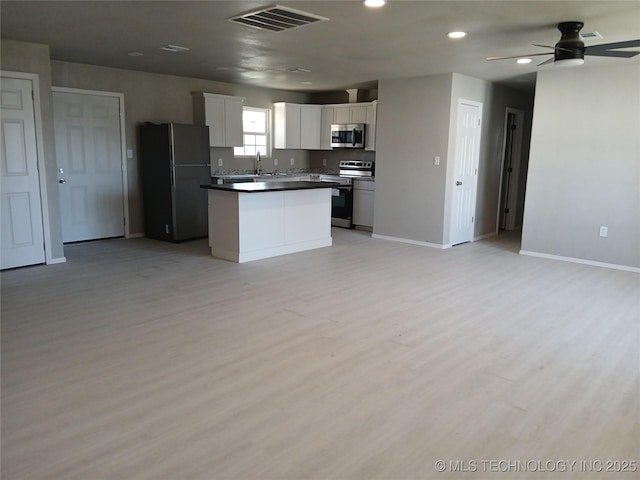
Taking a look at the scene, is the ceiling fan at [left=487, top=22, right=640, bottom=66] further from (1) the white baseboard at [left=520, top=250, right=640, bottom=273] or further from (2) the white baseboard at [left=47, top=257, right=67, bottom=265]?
(2) the white baseboard at [left=47, top=257, right=67, bottom=265]

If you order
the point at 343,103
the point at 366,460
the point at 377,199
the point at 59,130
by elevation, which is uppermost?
the point at 343,103

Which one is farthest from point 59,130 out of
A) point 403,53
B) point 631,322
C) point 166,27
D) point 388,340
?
point 631,322

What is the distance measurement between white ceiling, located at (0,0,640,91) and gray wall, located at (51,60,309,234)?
0.91 ft

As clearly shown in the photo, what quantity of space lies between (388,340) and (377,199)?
4.21 metres

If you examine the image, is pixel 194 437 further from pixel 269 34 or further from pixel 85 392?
pixel 269 34

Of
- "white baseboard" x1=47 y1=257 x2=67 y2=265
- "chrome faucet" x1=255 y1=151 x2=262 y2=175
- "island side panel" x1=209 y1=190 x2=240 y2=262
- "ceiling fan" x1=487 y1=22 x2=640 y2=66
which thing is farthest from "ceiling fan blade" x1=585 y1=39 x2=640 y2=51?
"chrome faucet" x1=255 y1=151 x2=262 y2=175

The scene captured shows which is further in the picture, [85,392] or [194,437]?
[85,392]

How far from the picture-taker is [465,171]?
22.9ft

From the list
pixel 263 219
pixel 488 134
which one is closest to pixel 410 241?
pixel 488 134

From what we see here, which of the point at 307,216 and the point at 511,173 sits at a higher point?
the point at 511,173

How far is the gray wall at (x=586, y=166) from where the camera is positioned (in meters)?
5.55

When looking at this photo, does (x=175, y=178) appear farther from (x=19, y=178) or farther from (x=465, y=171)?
(x=465, y=171)

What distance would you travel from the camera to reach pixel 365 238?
294 inches

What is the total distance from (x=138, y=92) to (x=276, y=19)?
12.6ft
